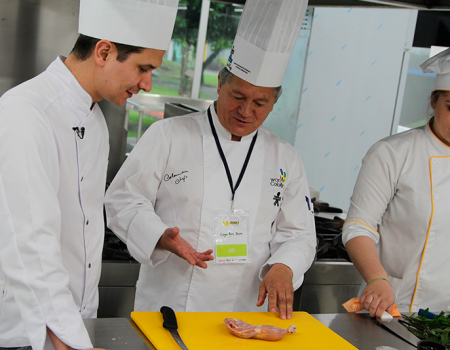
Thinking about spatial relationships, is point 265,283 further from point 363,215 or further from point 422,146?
point 422,146

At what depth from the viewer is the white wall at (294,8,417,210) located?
5.49 meters

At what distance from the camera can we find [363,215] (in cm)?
167

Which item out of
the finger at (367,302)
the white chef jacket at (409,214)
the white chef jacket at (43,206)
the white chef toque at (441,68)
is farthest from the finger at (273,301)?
the white chef toque at (441,68)

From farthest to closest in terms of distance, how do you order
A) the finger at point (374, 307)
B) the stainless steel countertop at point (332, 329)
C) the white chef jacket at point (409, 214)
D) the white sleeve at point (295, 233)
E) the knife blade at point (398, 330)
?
1. the white chef jacket at point (409, 214)
2. the white sleeve at point (295, 233)
3. the finger at point (374, 307)
4. the knife blade at point (398, 330)
5. the stainless steel countertop at point (332, 329)

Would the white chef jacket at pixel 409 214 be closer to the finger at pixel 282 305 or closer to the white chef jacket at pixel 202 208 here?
the white chef jacket at pixel 202 208

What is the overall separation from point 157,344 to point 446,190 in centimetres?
114

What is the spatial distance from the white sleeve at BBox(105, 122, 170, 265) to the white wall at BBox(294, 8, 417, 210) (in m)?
4.22

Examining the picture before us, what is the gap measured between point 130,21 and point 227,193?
2.20 ft

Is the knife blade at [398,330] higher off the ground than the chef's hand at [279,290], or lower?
lower

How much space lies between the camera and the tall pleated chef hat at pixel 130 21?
1.11 metres

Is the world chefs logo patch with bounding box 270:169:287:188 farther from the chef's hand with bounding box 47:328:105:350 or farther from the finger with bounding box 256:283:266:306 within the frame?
the chef's hand with bounding box 47:328:105:350

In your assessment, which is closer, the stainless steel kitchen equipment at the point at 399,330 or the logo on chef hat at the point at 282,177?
the stainless steel kitchen equipment at the point at 399,330

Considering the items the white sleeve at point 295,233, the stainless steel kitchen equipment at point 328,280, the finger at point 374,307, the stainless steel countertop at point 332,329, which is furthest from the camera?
the stainless steel kitchen equipment at point 328,280

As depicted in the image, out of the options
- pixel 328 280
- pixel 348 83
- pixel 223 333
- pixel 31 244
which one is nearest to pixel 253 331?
pixel 223 333
